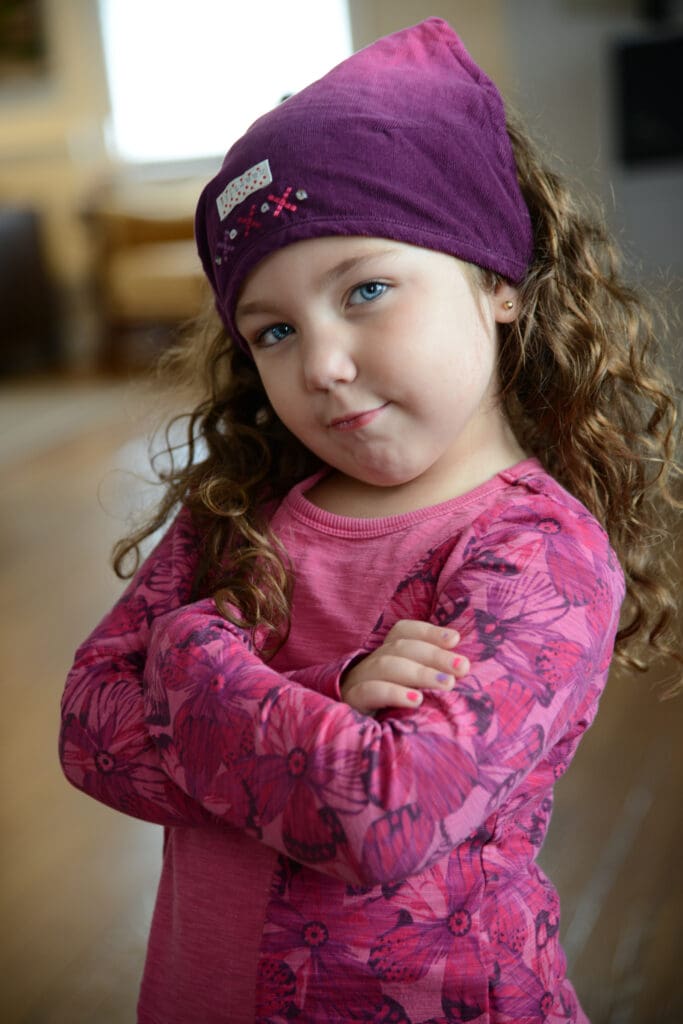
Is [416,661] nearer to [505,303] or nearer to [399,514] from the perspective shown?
[399,514]

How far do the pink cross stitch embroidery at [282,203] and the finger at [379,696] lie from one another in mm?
350

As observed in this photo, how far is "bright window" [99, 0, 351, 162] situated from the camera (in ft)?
23.6

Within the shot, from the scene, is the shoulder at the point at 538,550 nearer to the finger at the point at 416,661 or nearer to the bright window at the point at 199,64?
the finger at the point at 416,661

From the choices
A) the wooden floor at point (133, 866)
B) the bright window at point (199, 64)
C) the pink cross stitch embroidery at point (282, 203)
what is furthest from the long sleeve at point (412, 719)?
the bright window at point (199, 64)

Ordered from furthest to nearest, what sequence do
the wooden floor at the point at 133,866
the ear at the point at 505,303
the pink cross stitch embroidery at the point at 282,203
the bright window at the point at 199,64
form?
the bright window at the point at 199,64, the wooden floor at the point at 133,866, the ear at the point at 505,303, the pink cross stitch embroidery at the point at 282,203

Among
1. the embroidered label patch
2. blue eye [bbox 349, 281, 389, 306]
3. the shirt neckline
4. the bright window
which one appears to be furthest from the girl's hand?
the bright window

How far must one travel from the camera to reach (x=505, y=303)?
97 cm

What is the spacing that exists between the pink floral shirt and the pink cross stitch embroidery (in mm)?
256

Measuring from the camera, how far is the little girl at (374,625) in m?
0.77

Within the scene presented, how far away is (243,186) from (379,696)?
40cm

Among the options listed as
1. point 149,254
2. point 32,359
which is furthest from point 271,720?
point 32,359

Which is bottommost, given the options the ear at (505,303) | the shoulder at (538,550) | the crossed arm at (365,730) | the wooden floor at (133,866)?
the wooden floor at (133,866)

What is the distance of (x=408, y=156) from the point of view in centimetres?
86

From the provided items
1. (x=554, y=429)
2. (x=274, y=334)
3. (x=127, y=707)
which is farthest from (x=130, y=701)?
(x=554, y=429)
